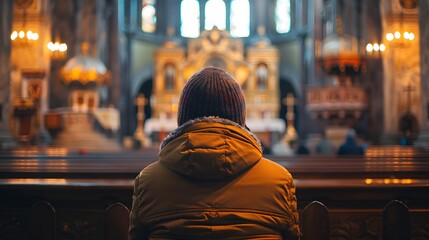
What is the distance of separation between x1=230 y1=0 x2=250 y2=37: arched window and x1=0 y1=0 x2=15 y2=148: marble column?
21.4 m

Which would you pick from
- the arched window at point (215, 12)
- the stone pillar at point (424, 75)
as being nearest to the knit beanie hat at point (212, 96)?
the stone pillar at point (424, 75)

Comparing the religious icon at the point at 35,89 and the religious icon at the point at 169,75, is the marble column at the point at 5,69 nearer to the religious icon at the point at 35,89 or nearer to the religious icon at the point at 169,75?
the religious icon at the point at 35,89

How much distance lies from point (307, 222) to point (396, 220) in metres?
0.43

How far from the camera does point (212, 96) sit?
2.54 meters

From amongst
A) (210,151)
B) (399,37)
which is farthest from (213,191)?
(399,37)

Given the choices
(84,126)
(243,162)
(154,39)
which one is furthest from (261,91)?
(243,162)

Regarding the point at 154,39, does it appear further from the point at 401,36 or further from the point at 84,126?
the point at 401,36

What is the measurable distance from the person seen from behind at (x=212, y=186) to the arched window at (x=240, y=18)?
3106 cm

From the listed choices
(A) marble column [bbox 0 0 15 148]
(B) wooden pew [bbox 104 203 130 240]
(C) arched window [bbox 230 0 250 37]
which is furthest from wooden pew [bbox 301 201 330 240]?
(C) arched window [bbox 230 0 250 37]

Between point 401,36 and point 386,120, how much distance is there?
100 inches

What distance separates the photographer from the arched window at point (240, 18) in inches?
1313

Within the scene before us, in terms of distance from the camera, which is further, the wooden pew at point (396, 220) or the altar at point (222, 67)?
the altar at point (222, 67)

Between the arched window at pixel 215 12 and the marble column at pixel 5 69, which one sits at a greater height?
the arched window at pixel 215 12

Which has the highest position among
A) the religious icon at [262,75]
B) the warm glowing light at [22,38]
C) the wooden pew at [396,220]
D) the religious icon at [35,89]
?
the warm glowing light at [22,38]
